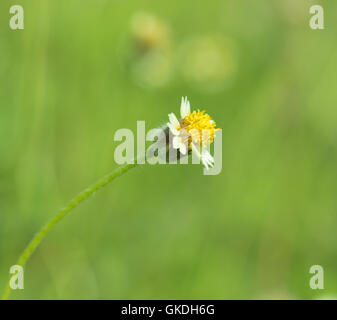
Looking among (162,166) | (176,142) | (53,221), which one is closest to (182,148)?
(176,142)

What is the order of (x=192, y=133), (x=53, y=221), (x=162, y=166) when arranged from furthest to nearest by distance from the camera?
(x=162, y=166) → (x=192, y=133) → (x=53, y=221)

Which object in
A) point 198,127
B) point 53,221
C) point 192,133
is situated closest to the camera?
point 53,221

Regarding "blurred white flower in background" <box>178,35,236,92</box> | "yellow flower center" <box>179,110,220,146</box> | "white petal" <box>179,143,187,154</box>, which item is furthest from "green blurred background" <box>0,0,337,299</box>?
"white petal" <box>179,143,187,154</box>

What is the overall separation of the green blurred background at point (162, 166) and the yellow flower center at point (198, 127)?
1624mm

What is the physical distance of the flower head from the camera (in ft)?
7.52

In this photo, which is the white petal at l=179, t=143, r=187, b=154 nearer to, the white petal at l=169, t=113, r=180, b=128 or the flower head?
the flower head

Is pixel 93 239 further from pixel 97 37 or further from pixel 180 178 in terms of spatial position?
pixel 97 37

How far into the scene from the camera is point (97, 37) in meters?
5.41

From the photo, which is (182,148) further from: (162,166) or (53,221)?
(162,166)

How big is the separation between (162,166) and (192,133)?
286 centimetres

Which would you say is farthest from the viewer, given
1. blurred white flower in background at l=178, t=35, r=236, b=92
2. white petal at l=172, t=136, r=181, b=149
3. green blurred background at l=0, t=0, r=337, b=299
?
blurred white flower in background at l=178, t=35, r=236, b=92

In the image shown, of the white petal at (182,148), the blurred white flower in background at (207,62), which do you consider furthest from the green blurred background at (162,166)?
the white petal at (182,148)

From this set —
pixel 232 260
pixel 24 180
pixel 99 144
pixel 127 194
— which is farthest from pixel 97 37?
pixel 232 260

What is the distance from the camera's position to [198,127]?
2492 mm
